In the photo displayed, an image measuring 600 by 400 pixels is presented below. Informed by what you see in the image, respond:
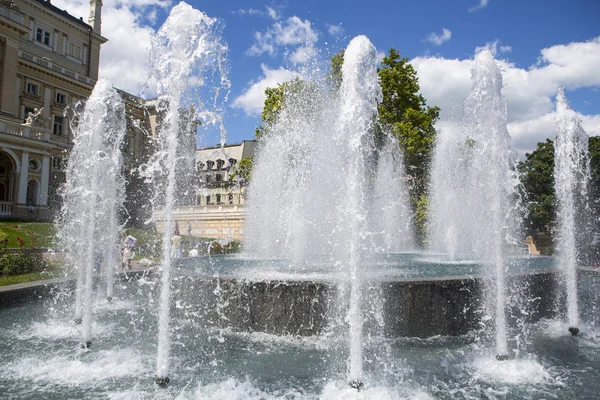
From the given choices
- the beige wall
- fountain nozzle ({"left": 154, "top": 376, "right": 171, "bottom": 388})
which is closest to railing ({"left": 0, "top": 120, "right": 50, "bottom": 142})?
the beige wall

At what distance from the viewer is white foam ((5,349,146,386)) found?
5094mm

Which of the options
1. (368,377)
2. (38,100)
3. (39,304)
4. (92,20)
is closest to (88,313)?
(39,304)

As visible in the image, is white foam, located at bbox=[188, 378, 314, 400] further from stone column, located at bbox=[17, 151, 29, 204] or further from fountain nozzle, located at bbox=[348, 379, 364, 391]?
stone column, located at bbox=[17, 151, 29, 204]

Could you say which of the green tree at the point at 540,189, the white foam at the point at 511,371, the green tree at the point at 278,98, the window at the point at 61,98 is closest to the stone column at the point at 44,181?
the window at the point at 61,98

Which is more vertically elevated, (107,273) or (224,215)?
(224,215)

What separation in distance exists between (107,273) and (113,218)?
1.67 m

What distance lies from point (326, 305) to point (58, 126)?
45.2 meters

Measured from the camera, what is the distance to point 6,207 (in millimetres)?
28469

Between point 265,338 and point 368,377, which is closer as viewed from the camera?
point 368,377

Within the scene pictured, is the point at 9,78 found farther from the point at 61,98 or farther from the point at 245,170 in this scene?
the point at 245,170

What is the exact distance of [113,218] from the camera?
38.1 feet

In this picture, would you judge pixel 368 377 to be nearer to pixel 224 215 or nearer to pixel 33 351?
pixel 33 351

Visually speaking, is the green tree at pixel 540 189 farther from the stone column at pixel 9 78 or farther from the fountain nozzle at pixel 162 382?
the stone column at pixel 9 78

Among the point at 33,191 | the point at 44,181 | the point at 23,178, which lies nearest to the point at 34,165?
the point at 44,181
